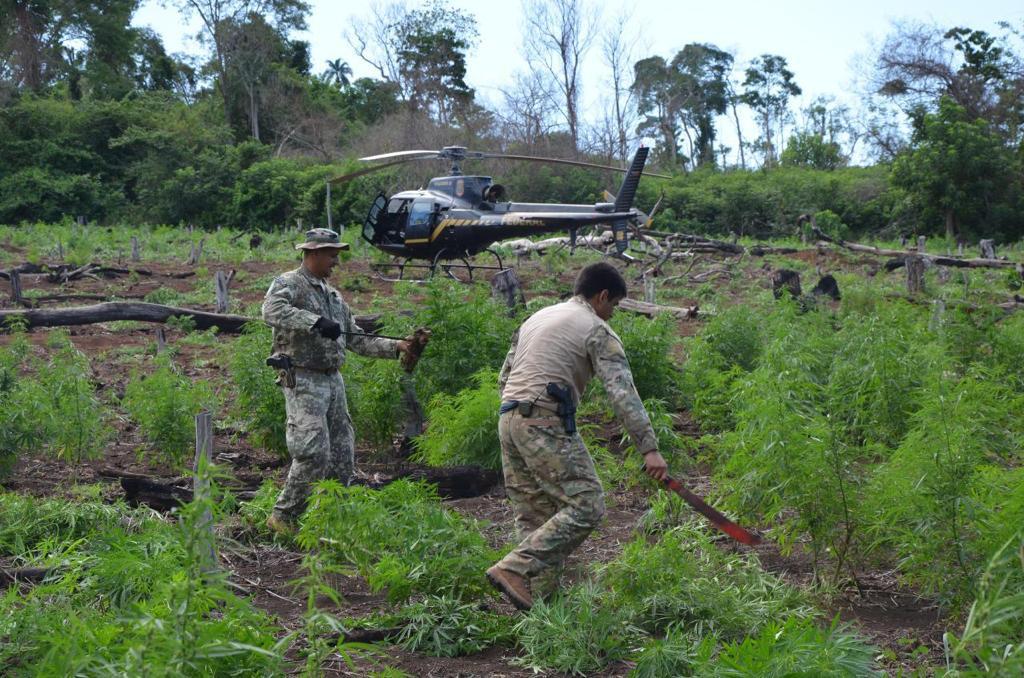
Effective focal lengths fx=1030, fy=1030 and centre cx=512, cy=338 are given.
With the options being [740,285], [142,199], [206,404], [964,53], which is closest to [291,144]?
[142,199]

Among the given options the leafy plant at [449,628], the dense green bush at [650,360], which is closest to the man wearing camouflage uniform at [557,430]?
the leafy plant at [449,628]

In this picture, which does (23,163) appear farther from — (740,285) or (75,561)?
(75,561)

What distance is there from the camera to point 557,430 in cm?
545

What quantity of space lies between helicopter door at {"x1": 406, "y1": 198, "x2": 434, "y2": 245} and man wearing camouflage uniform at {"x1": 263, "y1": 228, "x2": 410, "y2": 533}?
13432mm

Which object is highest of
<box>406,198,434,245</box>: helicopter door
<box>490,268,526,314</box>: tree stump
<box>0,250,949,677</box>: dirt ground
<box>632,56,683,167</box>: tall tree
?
<box>632,56,683,167</box>: tall tree

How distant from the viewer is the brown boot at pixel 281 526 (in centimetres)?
689

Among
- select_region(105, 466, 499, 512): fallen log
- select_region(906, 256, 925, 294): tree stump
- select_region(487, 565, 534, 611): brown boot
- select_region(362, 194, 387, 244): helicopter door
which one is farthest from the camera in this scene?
select_region(362, 194, 387, 244): helicopter door

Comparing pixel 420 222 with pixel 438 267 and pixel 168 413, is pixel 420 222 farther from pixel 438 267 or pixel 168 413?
pixel 168 413

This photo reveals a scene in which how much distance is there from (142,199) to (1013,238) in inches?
1386

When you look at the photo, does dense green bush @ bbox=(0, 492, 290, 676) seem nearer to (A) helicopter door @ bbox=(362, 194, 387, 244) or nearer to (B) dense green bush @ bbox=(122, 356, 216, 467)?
(B) dense green bush @ bbox=(122, 356, 216, 467)

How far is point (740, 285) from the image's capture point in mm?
23188

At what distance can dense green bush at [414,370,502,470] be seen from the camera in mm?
8234

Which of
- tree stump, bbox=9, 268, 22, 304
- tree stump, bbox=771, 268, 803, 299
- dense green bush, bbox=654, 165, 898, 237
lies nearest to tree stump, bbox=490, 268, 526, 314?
tree stump, bbox=771, 268, 803, 299

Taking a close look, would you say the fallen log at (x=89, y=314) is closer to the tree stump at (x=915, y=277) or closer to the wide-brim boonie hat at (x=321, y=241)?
the wide-brim boonie hat at (x=321, y=241)
